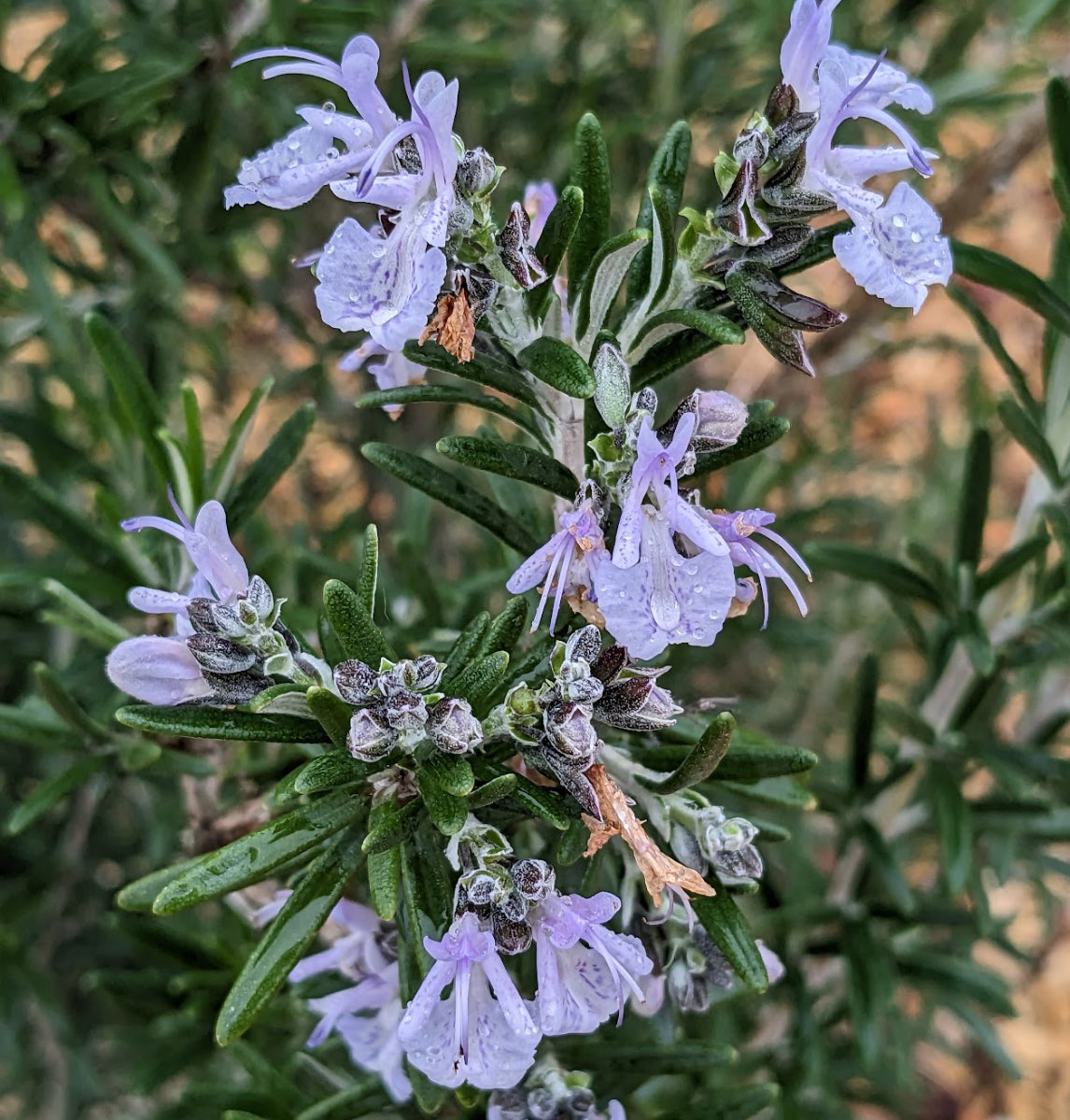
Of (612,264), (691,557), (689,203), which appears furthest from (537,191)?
(689,203)

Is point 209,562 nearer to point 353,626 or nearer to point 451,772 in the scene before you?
point 353,626

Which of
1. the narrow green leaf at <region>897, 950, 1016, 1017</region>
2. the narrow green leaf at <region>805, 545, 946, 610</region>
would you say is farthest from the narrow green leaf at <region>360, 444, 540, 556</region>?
the narrow green leaf at <region>897, 950, 1016, 1017</region>

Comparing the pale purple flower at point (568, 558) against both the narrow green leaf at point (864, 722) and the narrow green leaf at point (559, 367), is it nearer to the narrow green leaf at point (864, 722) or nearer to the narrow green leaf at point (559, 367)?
the narrow green leaf at point (559, 367)

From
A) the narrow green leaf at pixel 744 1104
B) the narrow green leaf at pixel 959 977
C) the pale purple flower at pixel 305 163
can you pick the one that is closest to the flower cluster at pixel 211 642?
the pale purple flower at pixel 305 163

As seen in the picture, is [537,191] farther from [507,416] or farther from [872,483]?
[872,483]

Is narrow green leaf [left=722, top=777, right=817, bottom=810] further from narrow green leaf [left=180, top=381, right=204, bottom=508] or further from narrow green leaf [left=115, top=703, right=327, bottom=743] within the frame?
narrow green leaf [left=180, top=381, right=204, bottom=508]

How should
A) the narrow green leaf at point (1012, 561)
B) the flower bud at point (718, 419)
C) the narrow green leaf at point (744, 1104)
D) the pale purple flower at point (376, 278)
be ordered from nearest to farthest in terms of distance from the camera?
the pale purple flower at point (376, 278) → the flower bud at point (718, 419) → the narrow green leaf at point (744, 1104) → the narrow green leaf at point (1012, 561)
